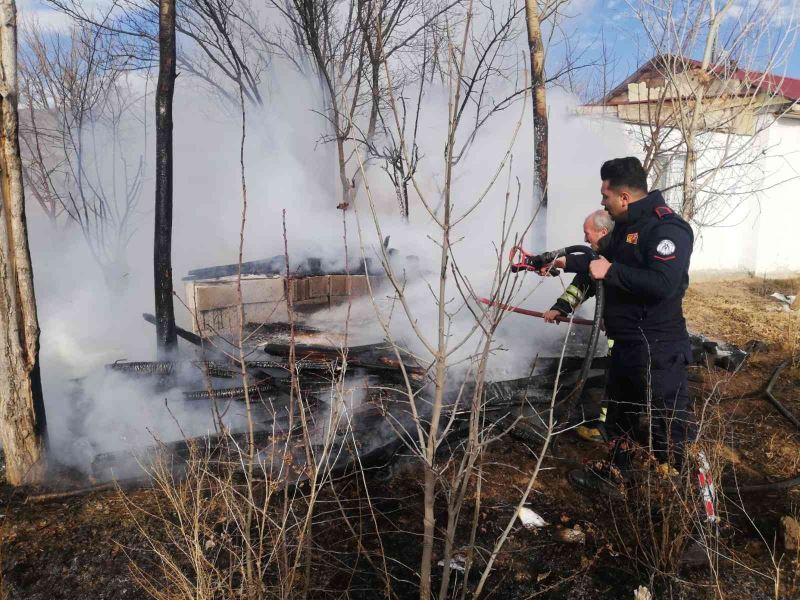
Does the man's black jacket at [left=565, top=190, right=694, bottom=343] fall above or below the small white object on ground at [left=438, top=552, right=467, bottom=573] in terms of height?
above

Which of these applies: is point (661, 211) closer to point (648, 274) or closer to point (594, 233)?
point (648, 274)

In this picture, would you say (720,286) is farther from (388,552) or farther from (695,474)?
(388,552)

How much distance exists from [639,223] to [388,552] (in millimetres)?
2496

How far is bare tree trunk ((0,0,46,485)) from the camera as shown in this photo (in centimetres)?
325

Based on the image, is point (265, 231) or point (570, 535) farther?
point (265, 231)

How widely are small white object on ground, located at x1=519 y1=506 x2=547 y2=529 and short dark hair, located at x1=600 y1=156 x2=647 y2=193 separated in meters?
2.14

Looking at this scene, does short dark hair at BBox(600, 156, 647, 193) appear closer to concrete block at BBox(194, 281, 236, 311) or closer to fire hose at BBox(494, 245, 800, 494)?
fire hose at BBox(494, 245, 800, 494)

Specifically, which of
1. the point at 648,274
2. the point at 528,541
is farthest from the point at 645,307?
the point at 528,541

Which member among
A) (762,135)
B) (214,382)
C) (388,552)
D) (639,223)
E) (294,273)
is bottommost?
(388,552)

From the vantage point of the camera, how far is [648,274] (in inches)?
122

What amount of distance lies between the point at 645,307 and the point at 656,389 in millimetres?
511

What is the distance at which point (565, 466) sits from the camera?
3.90 metres

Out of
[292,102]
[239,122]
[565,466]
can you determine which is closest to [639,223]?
[565,466]

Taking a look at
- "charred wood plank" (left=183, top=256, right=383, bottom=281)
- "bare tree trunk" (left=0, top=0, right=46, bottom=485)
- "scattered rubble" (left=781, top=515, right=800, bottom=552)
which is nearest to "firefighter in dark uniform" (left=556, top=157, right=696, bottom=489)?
"scattered rubble" (left=781, top=515, right=800, bottom=552)
